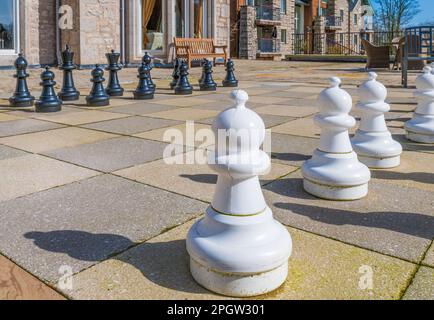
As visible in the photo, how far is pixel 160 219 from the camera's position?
224 centimetres

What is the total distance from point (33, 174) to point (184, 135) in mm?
1635

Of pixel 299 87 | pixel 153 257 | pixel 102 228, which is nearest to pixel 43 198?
pixel 102 228

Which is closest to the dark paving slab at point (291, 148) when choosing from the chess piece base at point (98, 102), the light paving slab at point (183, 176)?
the light paving slab at point (183, 176)

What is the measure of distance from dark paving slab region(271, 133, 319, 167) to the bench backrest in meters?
10.6

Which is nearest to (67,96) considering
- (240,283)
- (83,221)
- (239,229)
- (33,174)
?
(33,174)

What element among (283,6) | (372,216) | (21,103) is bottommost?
(372,216)

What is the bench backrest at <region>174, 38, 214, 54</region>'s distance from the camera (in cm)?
1430

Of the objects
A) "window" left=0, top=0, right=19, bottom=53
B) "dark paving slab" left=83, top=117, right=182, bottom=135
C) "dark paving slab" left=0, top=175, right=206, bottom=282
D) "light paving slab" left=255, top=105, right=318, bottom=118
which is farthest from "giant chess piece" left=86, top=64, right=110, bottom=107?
"window" left=0, top=0, right=19, bottom=53

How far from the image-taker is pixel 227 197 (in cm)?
170

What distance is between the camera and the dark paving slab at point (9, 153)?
11.6 ft

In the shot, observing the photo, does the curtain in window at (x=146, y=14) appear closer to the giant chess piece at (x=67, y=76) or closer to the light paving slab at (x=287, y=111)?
the giant chess piece at (x=67, y=76)

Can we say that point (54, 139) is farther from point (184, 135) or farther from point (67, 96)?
point (67, 96)

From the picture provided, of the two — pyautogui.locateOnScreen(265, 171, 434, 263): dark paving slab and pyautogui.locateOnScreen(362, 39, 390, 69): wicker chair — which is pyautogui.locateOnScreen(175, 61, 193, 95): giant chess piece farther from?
pyautogui.locateOnScreen(362, 39, 390, 69): wicker chair
